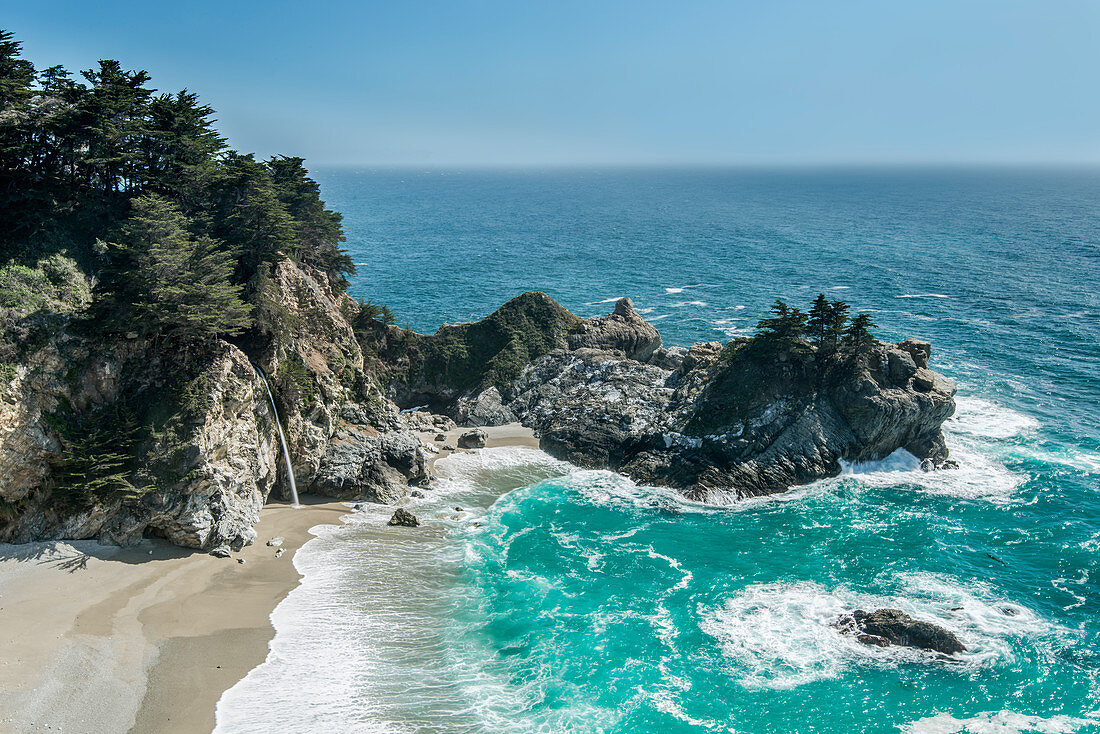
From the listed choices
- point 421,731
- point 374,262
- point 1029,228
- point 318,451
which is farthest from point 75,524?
point 1029,228

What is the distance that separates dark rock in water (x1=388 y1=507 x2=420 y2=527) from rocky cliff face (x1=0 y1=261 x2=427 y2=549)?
2.88 m

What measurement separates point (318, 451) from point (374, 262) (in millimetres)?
82516

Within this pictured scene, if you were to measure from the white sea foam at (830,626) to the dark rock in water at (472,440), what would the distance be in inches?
911

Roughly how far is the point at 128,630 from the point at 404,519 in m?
14.7

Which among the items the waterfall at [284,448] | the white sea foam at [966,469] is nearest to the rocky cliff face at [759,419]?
the white sea foam at [966,469]

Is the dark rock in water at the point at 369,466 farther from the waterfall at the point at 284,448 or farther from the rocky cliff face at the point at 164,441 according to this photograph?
the waterfall at the point at 284,448

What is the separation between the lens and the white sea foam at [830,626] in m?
28.0

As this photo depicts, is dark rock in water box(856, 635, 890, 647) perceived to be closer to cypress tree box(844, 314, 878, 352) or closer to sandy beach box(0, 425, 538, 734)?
cypress tree box(844, 314, 878, 352)

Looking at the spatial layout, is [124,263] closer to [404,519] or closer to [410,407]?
[404,519]

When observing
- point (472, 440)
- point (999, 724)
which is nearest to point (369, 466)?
point (472, 440)

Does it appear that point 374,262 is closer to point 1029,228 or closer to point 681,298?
point 681,298

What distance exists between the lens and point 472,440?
4969 cm

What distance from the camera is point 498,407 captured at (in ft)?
180

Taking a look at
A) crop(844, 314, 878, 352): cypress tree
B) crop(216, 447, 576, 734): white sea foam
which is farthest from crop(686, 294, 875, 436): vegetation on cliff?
crop(216, 447, 576, 734): white sea foam
